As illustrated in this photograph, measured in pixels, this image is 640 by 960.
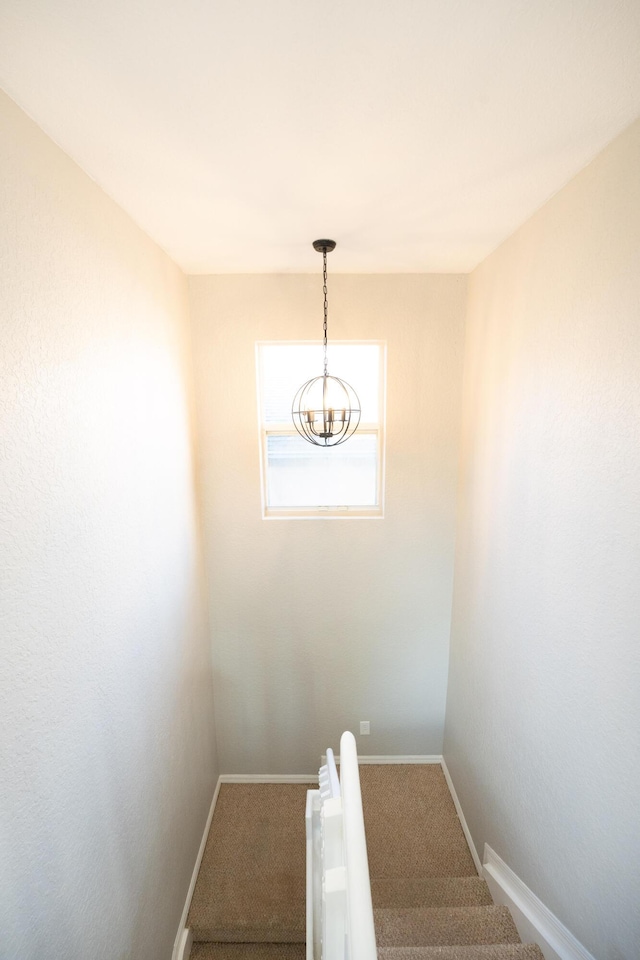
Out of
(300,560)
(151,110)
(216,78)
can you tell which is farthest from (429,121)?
(300,560)

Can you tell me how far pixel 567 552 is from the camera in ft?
5.21

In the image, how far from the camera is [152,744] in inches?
76.3

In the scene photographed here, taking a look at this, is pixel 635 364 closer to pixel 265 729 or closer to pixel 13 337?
pixel 13 337

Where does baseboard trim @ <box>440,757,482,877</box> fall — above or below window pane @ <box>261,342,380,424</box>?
below

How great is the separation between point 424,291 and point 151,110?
74.0 inches

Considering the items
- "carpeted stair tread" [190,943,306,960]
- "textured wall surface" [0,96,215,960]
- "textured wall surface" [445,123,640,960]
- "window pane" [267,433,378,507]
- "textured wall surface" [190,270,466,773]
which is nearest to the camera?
"textured wall surface" [0,96,215,960]

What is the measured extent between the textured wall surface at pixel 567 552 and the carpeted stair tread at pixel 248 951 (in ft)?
4.19

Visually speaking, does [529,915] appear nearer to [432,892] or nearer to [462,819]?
[432,892]

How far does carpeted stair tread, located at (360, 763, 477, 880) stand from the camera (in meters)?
2.63

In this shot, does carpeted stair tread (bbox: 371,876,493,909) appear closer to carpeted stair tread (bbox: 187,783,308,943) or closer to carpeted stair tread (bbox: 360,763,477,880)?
carpeted stair tread (bbox: 360,763,477,880)

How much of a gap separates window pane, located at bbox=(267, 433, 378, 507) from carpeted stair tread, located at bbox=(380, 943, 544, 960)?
2137mm

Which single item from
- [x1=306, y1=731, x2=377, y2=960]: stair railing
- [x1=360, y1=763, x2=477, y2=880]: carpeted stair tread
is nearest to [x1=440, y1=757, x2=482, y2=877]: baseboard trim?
[x1=360, y1=763, x2=477, y2=880]: carpeted stair tread

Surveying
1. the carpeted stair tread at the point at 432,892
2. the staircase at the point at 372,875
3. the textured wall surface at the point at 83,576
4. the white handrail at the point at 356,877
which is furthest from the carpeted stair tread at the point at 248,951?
the white handrail at the point at 356,877

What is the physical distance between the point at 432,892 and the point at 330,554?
192cm
